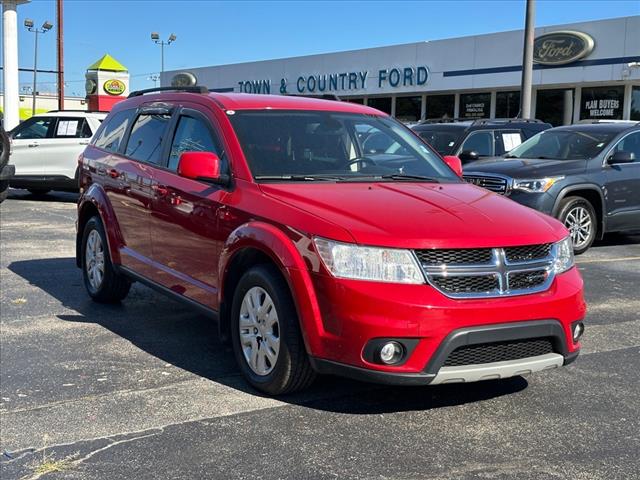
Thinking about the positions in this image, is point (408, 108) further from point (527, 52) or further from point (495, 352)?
point (495, 352)

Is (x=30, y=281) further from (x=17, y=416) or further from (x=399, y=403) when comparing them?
(x=399, y=403)

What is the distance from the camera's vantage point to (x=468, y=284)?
153 inches

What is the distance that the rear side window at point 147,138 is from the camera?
5871 mm

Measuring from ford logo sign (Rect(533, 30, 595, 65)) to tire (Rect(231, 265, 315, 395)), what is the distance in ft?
67.1

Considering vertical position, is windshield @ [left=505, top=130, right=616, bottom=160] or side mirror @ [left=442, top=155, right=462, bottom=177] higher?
windshield @ [left=505, top=130, right=616, bottom=160]

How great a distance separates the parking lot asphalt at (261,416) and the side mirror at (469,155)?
17.4 feet

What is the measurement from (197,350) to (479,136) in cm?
841

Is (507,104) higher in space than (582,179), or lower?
higher

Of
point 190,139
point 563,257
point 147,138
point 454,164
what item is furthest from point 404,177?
point 147,138

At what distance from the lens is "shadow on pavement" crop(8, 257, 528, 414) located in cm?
441

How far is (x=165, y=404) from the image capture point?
4336mm

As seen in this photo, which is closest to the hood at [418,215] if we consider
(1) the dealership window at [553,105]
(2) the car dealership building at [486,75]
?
(2) the car dealership building at [486,75]

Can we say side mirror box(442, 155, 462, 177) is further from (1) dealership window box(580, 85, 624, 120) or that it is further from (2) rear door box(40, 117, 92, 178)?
(1) dealership window box(580, 85, 624, 120)

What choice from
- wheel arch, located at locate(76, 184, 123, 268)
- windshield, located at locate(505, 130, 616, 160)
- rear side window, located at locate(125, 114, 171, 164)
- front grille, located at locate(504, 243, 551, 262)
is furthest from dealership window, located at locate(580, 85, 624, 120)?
front grille, located at locate(504, 243, 551, 262)
